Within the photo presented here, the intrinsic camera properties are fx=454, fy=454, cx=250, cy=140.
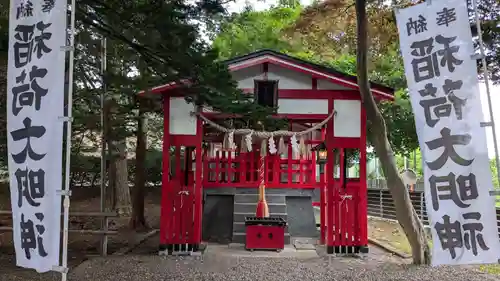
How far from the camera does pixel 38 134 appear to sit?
4293 mm

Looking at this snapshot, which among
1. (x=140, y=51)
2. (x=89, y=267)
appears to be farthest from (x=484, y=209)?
(x=89, y=267)

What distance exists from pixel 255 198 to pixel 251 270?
13.9ft

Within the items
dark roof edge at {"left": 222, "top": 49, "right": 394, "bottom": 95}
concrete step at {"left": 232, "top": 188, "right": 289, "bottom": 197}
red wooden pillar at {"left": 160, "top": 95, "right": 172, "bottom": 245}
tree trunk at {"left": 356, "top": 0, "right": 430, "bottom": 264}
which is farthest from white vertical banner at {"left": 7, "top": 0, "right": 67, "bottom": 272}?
concrete step at {"left": 232, "top": 188, "right": 289, "bottom": 197}

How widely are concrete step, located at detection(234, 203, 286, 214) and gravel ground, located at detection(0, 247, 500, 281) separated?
2543 mm

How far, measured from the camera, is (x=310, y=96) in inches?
378

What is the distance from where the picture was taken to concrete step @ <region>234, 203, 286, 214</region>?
37.6 ft

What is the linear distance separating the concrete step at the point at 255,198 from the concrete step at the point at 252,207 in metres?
0.14

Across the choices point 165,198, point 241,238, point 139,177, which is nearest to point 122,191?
point 139,177

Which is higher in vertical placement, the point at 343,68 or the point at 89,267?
the point at 343,68

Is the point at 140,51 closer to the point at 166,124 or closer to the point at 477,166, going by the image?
the point at 166,124

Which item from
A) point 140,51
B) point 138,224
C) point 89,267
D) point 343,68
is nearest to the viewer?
point 140,51

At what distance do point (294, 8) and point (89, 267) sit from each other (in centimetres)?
1324

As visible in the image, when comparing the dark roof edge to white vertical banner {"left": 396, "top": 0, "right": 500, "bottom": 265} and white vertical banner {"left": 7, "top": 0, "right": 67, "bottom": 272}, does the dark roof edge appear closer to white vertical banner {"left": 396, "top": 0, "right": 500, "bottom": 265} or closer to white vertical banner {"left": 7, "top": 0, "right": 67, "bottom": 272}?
white vertical banner {"left": 396, "top": 0, "right": 500, "bottom": 265}

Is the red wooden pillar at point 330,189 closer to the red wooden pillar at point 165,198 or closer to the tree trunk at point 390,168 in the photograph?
the tree trunk at point 390,168
